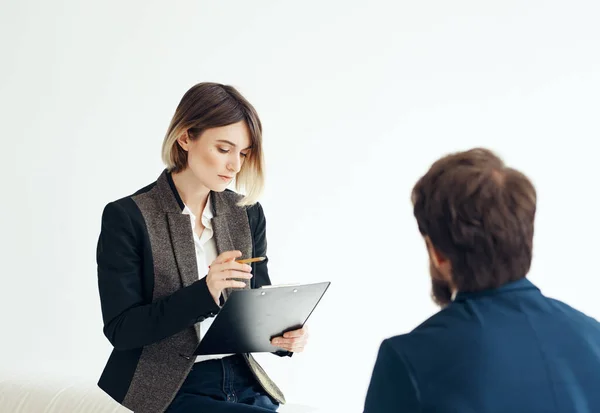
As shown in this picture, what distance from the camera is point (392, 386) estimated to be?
1.15 m

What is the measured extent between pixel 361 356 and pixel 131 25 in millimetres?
1790

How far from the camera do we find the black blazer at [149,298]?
1.88 metres

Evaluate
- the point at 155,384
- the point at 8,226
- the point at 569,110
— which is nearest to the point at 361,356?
the point at 569,110

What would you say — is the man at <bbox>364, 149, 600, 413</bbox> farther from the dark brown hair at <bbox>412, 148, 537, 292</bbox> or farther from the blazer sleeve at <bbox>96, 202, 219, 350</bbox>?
the blazer sleeve at <bbox>96, 202, 219, 350</bbox>

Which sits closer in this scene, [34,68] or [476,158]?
[476,158]

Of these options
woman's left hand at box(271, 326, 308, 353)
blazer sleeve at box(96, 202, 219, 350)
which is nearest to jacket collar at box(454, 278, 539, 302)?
blazer sleeve at box(96, 202, 219, 350)

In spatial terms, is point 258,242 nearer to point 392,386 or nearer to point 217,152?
point 217,152

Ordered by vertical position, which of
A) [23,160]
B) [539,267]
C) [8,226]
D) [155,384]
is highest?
[23,160]

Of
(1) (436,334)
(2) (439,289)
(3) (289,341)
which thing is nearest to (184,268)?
(3) (289,341)

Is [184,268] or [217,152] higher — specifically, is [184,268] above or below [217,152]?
below

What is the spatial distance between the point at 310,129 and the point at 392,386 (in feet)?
8.75

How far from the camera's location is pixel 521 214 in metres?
1.14

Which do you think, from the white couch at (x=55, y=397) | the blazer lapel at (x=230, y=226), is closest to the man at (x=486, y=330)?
the blazer lapel at (x=230, y=226)

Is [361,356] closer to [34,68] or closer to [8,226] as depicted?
[8,226]
